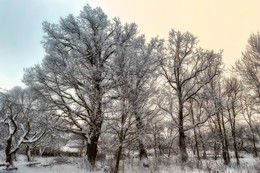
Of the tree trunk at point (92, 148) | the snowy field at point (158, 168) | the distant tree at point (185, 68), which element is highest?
the distant tree at point (185, 68)

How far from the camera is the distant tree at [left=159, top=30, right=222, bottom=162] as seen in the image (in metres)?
21.2

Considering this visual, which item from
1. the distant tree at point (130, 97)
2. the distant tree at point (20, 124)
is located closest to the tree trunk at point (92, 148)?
the distant tree at point (20, 124)

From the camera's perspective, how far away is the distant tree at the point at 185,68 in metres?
21.2

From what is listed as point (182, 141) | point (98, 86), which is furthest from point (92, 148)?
point (182, 141)

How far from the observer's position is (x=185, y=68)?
72.6 feet

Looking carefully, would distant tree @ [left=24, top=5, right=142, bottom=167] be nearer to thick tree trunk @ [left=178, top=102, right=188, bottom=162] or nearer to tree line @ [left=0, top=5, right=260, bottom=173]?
tree line @ [left=0, top=5, right=260, bottom=173]

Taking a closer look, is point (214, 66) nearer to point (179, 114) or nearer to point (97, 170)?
point (179, 114)

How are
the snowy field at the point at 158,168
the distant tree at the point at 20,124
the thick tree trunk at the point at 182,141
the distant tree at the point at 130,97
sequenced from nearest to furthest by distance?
the distant tree at the point at 130,97 < the snowy field at the point at 158,168 < the distant tree at the point at 20,124 < the thick tree trunk at the point at 182,141

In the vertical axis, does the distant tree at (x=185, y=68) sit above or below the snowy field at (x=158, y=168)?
above

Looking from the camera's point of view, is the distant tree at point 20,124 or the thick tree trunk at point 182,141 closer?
the distant tree at point 20,124

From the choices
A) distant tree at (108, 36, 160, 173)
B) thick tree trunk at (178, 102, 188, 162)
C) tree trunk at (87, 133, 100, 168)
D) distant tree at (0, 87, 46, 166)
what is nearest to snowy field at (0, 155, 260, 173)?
tree trunk at (87, 133, 100, 168)

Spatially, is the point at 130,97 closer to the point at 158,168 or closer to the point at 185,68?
the point at 158,168

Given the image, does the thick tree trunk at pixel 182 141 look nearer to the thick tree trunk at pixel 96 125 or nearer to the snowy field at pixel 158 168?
the snowy field at pixel 158 168

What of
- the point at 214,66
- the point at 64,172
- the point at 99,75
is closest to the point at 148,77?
the point at 99,75
